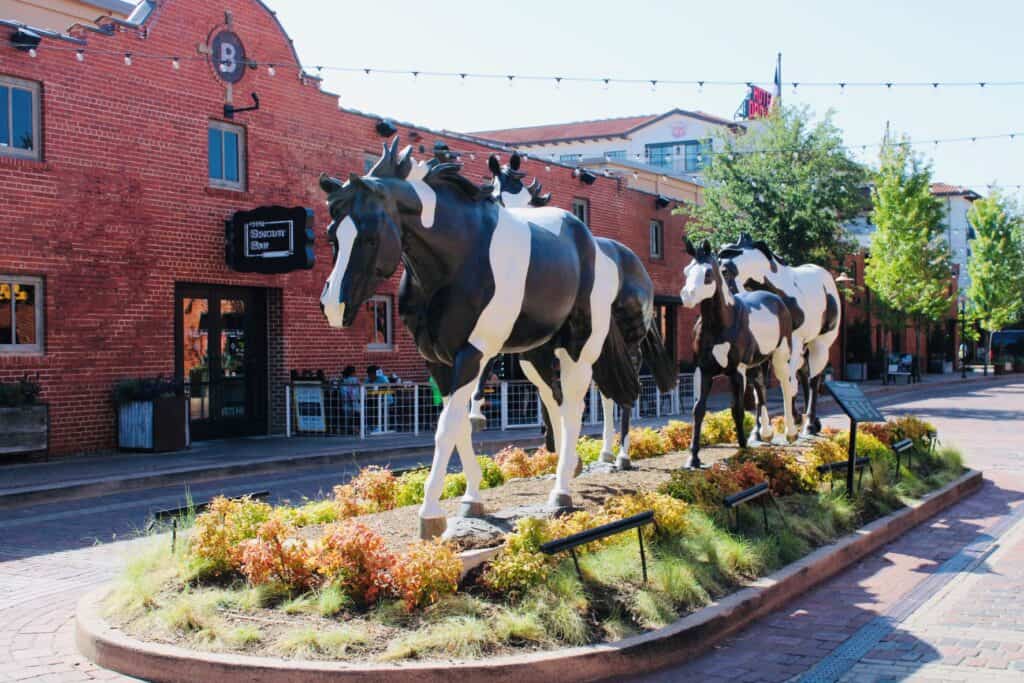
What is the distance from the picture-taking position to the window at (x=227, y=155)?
17750 millimetres

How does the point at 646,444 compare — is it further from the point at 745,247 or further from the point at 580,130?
the point at 580,130

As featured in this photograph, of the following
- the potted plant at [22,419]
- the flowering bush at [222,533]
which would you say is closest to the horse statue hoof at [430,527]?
the flowering bush at [222,533]

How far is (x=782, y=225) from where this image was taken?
91.7 ft

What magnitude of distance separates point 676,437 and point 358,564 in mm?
7424

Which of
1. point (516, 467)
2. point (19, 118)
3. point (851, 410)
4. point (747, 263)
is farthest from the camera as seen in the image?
point (19, 118)

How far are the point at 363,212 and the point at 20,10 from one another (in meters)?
21.1

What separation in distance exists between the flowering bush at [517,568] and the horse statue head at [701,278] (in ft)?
15.4

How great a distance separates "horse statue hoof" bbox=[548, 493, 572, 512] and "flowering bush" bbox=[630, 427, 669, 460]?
3.99 m

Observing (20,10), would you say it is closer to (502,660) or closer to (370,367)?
(370,367)

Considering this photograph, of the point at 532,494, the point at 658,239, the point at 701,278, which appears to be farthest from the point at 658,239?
the point at 532,494

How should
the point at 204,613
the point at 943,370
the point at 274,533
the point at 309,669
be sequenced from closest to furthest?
1. the point at 309,669
2. the point at 204,613
3. the point at 274,533
4. the point at 943,370

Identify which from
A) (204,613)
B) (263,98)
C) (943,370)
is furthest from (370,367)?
(943,370)

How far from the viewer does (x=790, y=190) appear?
90.5 feet

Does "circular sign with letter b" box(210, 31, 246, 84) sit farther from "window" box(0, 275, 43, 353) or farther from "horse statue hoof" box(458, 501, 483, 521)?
"horse statue hoof" box(458, 501, 483, 521)
